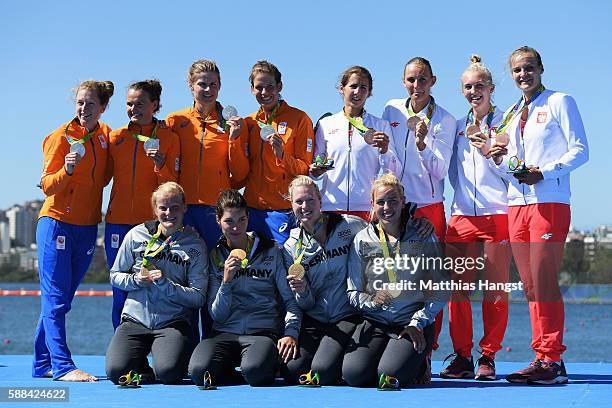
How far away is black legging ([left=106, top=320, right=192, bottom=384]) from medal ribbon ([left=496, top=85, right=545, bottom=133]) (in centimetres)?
292

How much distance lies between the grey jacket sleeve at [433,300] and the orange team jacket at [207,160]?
1.65 metres

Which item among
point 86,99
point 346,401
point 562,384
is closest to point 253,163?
point 86,99

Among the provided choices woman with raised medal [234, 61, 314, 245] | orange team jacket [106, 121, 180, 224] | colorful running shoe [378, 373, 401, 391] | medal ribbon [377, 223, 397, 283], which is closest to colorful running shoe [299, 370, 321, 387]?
colorful running shoe [378, 373, 401, 391]

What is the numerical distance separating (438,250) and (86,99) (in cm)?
300

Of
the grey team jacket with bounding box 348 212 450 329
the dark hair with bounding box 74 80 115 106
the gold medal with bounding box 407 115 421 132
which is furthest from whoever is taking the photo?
the dark hair with bounding box 74 80 115 106

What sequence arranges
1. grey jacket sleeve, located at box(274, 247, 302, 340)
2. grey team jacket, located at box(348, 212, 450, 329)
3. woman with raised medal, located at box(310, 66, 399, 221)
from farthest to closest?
woman with raised medal, located at box(310, 66, 399, 221) < grey jacket sleeve, located at box(274, 247, 302, 340) < grey team jacket, located at box(348, 212, 450, 329)

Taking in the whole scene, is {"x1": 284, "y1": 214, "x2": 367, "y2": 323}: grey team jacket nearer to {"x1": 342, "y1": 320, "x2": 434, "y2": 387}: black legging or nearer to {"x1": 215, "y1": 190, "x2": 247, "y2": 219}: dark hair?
{"x1": 342, "y1": 320, "x2": 434, "y2": 387}: black legging

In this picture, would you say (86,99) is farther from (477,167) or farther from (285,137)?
(477,167)

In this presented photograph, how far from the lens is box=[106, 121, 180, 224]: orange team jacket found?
25.1 feet

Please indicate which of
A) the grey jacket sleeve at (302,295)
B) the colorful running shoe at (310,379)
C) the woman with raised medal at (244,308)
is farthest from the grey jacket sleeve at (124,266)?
the colorful running shoe at (310,379)

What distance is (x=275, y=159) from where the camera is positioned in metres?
7.68

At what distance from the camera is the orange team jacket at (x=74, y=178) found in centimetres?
759

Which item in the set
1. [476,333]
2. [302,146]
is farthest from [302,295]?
[476,333]

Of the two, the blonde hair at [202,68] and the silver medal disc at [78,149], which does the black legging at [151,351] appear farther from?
the blonde hair at [202,68]
